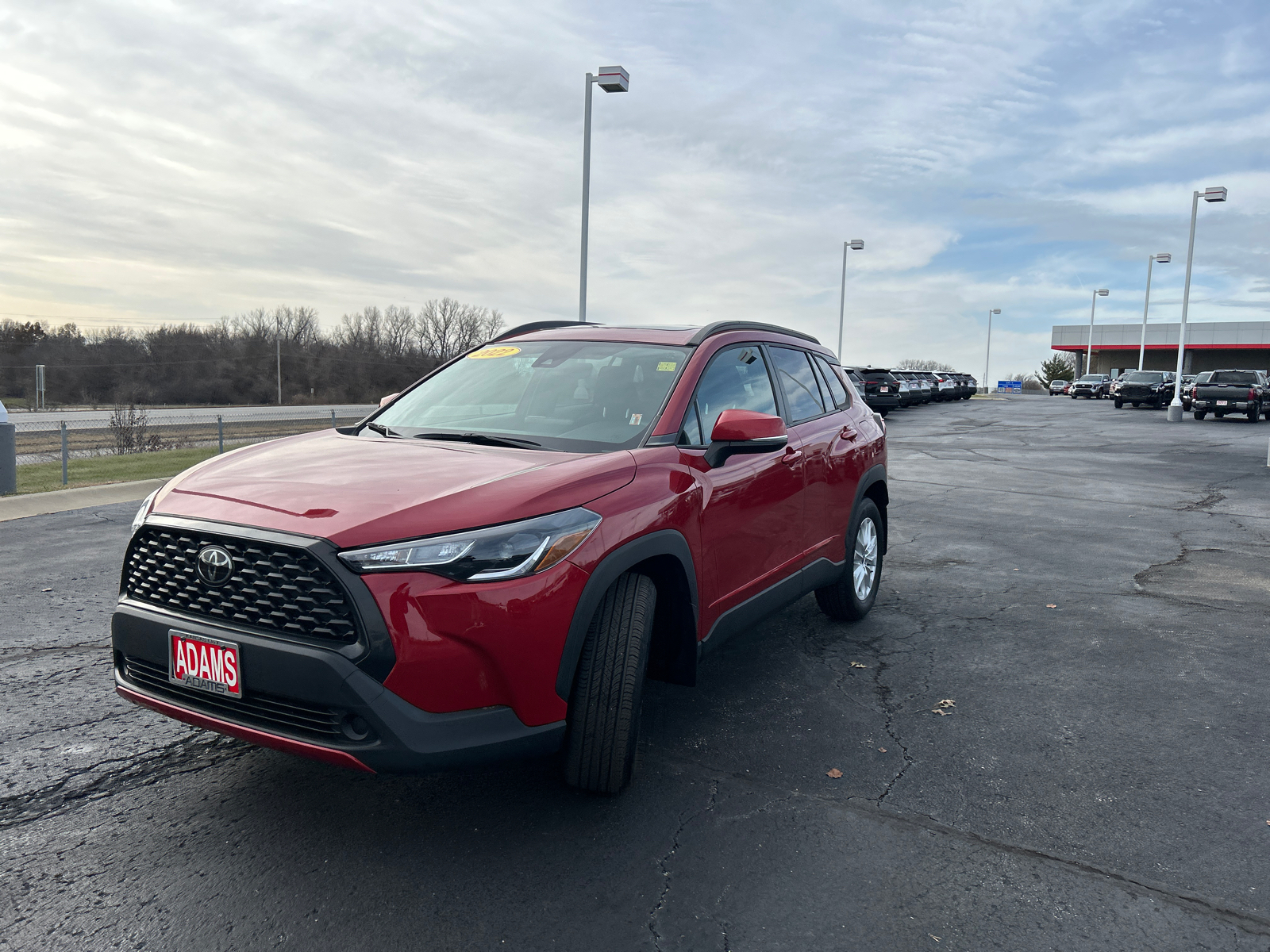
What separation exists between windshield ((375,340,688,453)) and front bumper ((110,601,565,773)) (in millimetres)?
1159

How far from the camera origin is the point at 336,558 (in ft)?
8.55

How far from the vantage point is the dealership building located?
76.2 meters

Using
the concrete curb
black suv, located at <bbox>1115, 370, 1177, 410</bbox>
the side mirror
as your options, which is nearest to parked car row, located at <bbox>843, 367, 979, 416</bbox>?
black suv, located at <bbox>1115, 370, 1177, 410</bbox>

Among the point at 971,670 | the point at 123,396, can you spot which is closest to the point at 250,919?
the point at 971,670

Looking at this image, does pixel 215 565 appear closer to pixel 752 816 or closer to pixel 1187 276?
pixel 752 816

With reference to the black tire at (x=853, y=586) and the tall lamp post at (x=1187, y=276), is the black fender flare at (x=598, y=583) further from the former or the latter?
the tall lamp post at (x=1187, y=276)

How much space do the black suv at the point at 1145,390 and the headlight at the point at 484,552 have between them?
143 feet

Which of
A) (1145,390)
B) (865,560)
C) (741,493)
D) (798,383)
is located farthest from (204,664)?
(1145,390)

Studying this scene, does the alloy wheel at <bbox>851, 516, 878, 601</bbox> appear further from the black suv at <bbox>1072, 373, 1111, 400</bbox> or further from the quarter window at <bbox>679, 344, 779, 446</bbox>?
the black suv at <bbox>1072, 373, 1111, 400</bbox>

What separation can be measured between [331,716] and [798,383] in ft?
10.9

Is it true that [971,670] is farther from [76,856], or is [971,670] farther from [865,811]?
[76,856]

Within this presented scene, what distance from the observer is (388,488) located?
292cm

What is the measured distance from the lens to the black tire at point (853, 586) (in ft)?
17.8

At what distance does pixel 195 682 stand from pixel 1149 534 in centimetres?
916
